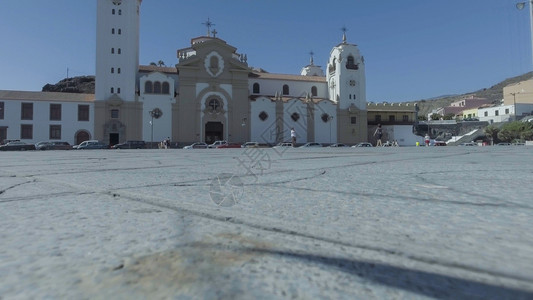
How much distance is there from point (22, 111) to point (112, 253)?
4489 cm

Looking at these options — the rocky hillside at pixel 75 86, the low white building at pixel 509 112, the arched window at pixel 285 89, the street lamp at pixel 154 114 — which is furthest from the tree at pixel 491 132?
the rocky hillside at pixel 75 86

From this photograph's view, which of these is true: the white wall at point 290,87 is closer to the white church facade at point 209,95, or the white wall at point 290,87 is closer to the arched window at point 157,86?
the white church facade at point 209,95

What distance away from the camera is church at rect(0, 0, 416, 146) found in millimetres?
37375

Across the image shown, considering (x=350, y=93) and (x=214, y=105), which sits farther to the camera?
(x=350, y=93)

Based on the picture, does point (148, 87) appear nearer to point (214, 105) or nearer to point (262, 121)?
point (214, 105)

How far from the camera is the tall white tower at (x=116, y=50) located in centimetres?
3700

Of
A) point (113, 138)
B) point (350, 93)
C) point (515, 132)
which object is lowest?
point (113, 138)

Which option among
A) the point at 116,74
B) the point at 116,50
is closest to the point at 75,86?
the point at 116,50

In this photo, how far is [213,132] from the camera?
41.1 m

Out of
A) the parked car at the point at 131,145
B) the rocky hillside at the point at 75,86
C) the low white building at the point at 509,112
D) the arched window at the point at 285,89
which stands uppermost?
the rocky hillside at the point at 75,86

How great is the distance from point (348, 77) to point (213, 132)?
Answer: 19.7 m

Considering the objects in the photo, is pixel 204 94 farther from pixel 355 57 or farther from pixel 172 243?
pixel 172 243

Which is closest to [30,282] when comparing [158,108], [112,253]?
[112,253]

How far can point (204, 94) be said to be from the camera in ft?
134
